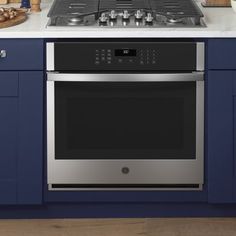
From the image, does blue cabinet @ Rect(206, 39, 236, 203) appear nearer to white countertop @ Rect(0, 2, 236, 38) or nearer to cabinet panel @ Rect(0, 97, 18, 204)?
white countertop @ Rect(0, 2, 236, 38)

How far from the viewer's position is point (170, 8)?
4.05 m

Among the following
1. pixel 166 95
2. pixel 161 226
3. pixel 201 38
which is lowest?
pixel 161 226

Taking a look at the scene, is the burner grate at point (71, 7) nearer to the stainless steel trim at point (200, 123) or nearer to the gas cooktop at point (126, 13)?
the gas cooktop at point (126, 13)

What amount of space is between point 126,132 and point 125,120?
0.19 ft

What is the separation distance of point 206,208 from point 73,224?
645 mm

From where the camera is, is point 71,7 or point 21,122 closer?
point 21,122

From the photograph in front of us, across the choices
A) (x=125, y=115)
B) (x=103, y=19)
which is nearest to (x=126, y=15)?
(x=103, y=19)

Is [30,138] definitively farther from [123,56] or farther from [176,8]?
[176,8]

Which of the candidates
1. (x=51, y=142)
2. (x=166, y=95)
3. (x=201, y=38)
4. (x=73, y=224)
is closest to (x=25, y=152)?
(x=51, y=142)

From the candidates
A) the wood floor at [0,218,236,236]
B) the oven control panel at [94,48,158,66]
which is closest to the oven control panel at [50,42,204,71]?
the oven control panel at [94,48,158,66]

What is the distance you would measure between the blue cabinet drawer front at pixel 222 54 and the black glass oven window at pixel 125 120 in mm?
147

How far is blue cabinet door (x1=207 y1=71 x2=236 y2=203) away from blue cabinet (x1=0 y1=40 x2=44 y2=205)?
79 cm

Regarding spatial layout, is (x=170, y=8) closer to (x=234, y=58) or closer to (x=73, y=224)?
(x=234, y=58)

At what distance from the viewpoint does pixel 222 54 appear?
147 inches
